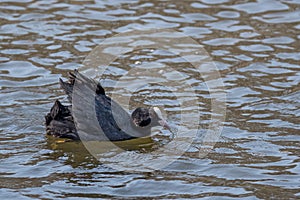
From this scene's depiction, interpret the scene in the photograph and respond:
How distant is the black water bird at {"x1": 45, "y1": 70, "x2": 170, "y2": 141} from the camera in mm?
10734

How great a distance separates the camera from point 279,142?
10.5 metres

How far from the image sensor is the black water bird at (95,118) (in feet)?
35.2

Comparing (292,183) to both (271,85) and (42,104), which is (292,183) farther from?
(42,104)

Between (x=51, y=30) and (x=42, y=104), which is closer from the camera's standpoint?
(x=42, y=104)

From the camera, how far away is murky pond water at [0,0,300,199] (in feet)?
30.7

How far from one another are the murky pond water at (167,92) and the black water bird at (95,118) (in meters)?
0.24

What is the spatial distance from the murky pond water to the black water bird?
9.5 inches

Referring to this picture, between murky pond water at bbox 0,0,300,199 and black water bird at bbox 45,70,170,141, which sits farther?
black water bird at bbox 45,70,170,141

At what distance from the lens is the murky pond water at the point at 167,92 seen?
30.7 ft

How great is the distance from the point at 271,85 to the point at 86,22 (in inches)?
166

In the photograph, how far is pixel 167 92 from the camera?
12.5 metres

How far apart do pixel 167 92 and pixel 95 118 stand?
6.73 feet

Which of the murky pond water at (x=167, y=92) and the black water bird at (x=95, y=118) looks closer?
the murky pond water at (x=167, y=92)

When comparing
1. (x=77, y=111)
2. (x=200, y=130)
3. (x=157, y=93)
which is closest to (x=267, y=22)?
(x=157, y=93)
